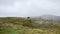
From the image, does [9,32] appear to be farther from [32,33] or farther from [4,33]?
[32,33]

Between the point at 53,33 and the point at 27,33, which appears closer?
the point at 27,33

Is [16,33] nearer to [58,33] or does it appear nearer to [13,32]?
[13,32]

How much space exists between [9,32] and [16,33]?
227 centimetres

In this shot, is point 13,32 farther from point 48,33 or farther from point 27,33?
point 48,33

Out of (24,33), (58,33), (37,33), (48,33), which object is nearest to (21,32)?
(24,33)

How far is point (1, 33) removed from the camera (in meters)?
44.9

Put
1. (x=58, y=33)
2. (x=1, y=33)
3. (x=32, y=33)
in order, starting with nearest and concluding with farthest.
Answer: (x=1, y=33) < (x=32, y=33) < (x=58, y=33)

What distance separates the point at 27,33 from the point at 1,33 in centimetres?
777

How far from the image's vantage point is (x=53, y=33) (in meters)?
50.2

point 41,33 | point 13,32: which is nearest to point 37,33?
point 41,33

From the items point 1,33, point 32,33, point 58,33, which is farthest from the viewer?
point 58,33

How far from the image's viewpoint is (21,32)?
4769 centimetres

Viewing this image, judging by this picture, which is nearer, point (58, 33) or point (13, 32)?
point (13, 32)

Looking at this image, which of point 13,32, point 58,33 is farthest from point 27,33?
point 58,33
